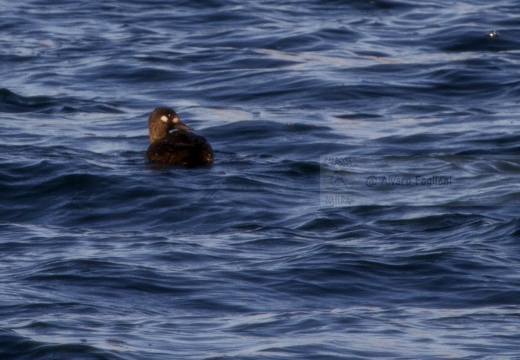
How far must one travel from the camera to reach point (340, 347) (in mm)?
7047

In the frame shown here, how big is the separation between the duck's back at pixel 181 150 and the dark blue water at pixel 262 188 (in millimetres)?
166

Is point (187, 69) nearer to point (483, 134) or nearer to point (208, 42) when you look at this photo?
point (208, 42)

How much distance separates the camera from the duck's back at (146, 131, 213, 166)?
11914 mm

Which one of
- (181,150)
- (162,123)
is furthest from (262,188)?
(162,123)

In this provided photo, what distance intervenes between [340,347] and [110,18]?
13.9m

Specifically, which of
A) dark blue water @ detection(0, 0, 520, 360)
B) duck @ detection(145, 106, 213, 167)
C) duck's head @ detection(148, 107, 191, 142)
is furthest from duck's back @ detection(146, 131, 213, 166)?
duck's head @ detection(148, 107, 191, 142)

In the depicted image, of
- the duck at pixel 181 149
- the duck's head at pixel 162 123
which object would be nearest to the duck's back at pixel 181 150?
the duck at pixel 181 149

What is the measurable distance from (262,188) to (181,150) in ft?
3.80

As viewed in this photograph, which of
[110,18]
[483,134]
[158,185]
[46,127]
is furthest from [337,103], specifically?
[110,18]

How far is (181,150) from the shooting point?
1202 cm

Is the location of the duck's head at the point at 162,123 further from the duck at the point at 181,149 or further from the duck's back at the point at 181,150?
the duck's back at the point at 181,150

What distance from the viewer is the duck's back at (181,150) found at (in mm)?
11914

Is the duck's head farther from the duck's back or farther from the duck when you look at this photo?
the duck's back

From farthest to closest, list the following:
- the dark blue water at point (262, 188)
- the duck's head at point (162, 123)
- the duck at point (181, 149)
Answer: the duck's head at point (162, 123), the duck at point (181, 149), the dark blue water at point (262, 188)
